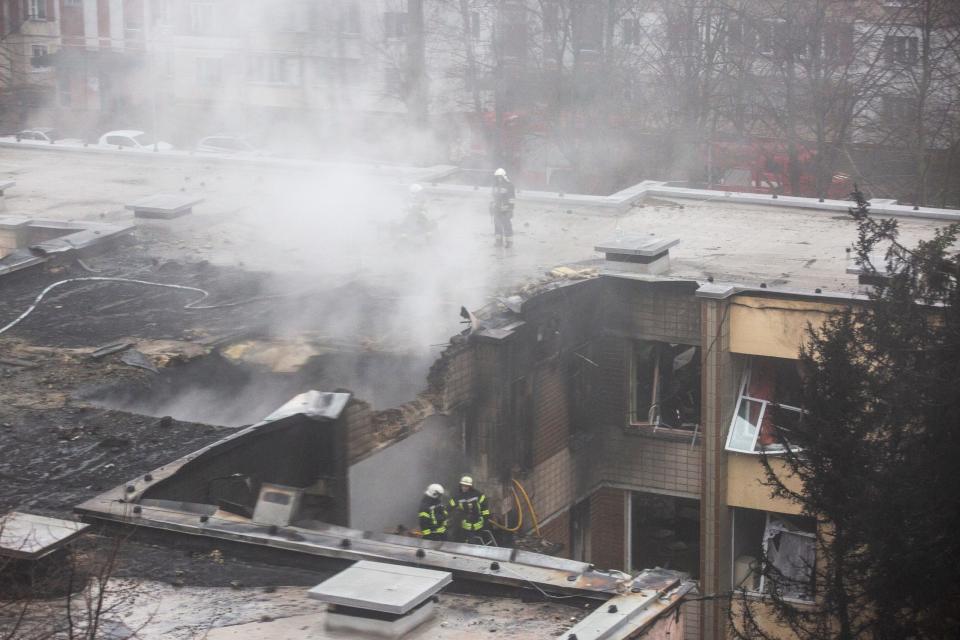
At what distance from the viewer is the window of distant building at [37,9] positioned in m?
28.8

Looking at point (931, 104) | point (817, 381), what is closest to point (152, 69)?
point (931, 104)

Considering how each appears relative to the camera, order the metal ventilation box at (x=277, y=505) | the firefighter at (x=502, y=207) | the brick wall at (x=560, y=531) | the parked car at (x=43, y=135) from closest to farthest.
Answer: the metal ventilation box at (x=277, y=505) < the brick wall at (x=560, y=531) < the firefighter at (x=502, y=207) < the parked car at (x=43, y=135)

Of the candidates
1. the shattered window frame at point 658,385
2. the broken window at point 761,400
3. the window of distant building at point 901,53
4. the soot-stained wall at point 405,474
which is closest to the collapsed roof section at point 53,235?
the soot-stained wall at point 405,474

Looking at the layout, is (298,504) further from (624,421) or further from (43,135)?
(43,135)

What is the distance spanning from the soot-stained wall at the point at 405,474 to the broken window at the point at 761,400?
2.26 meters

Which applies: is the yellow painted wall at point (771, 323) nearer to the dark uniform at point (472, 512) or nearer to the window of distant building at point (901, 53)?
the dark uniform at point (472, 512)

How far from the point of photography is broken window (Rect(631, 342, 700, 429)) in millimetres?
10688

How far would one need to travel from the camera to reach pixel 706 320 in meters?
9.77

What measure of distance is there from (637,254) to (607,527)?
2.43 m

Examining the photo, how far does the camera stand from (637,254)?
10172 mm

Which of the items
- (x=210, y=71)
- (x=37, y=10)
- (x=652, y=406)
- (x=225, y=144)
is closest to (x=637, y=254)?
(x=652, y=406)

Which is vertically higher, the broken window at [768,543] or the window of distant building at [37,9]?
the window of distant building at [37,9]

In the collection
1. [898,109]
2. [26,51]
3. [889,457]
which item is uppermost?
[26,51]

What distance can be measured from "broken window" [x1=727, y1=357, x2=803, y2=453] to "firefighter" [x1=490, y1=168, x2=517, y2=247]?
268 centimetres
